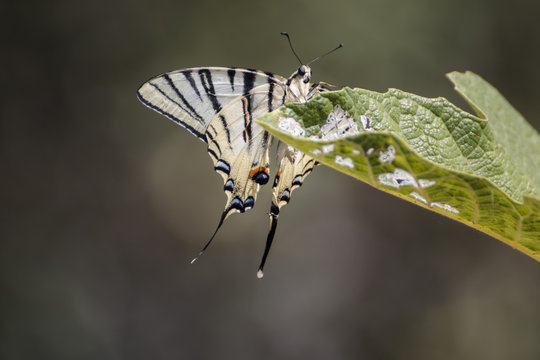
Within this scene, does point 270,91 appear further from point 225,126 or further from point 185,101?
point 185,101

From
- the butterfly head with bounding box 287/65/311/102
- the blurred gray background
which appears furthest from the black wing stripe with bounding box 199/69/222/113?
the blurred gray background

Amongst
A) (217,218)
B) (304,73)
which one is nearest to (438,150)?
(304,73)

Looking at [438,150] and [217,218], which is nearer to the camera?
[438,150]

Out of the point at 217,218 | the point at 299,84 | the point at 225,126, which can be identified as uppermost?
the point at 299,84

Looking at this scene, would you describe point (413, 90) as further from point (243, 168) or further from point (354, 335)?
point (243, 168)

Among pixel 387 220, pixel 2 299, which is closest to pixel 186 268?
pixel 2 299

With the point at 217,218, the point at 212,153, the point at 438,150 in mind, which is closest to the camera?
the point at 438,150

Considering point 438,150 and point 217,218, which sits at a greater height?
point 438,150

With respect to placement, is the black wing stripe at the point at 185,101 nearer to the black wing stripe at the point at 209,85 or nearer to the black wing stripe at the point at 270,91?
the black wing stripe at the point at 209,85

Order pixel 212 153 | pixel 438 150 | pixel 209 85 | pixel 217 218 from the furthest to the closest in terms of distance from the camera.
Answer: pixel 217 218, pixel 212 153, pixel 209 85, pixel 438 150

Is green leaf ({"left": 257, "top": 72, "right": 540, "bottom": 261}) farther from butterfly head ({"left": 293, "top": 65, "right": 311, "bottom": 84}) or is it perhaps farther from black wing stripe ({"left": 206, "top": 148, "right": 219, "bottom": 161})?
black wing stripe ({"left": 206, "top": 148, "right": 219, "bottom": 161})
